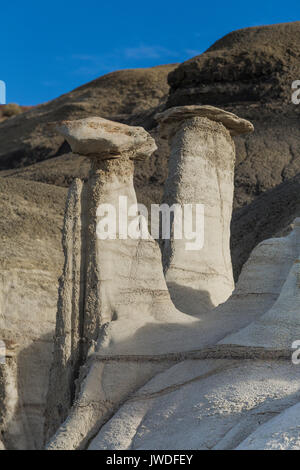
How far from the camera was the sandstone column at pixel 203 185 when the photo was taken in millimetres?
11430

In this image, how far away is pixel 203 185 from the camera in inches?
464

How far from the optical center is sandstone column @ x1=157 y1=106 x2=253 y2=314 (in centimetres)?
1143

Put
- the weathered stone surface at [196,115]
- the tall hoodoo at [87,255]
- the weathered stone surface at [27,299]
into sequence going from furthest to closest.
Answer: the weathered stone surface at [196,115] < the weathered stone surface at [27,299] < the tall hoodoo at [87,255]

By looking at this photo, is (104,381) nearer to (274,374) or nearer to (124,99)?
(274,374)

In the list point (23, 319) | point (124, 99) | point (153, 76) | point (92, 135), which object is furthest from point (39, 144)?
point (92, 135)

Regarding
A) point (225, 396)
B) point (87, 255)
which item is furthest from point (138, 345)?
point (225, 396)

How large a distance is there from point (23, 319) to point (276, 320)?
19.0ft

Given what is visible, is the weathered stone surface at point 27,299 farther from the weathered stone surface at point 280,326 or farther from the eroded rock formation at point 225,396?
the weathered stone surface at point 280,326

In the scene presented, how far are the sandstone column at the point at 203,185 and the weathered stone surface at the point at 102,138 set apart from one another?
2.05 m

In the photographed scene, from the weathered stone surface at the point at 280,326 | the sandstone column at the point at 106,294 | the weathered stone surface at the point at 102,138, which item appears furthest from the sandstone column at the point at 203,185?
the weathered stone surface at the point at 280,326

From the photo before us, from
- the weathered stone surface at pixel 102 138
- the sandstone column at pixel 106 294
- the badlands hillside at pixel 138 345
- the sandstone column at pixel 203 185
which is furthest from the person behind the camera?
the sandstone column at pixel 203 185

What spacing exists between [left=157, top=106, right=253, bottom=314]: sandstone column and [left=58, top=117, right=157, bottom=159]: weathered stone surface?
2047mm

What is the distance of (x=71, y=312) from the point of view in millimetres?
9344

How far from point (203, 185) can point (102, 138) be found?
101 inches
